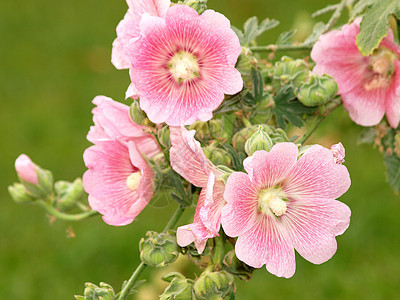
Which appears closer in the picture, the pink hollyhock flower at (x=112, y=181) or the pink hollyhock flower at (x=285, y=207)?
the pink hollyhock flower at (x=285, y=207)

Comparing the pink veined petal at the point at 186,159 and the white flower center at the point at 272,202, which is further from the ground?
the pink veined petal at the point at 186,159

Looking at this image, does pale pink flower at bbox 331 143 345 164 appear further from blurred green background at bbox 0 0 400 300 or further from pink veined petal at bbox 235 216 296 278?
blurred green background at bbox 0 0 400 300

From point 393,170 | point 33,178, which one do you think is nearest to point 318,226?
point 393,170

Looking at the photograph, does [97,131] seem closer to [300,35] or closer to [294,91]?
[294,91]

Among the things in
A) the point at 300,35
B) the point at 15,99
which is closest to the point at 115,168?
the point at 300,35

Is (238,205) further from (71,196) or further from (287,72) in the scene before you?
(71,196)

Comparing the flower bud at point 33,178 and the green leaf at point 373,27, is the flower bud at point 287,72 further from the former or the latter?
the flower bud at point 33,178

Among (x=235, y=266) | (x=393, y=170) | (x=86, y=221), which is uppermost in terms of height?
(x=235, y=266)

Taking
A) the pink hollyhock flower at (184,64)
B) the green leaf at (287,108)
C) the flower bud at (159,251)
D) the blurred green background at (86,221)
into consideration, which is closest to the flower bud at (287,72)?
the green leaf at (287,108)

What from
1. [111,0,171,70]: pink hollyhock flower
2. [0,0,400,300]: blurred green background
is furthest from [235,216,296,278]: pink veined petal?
[0,0,400,300]: blurred green background
